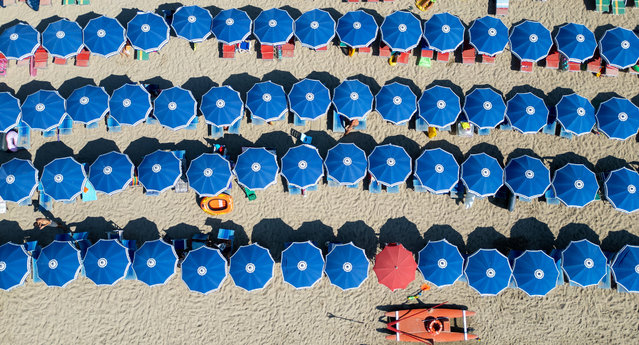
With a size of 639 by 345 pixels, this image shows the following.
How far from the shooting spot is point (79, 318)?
16.1 meters

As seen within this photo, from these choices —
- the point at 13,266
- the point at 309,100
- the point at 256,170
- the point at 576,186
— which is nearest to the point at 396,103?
the point at 309,100

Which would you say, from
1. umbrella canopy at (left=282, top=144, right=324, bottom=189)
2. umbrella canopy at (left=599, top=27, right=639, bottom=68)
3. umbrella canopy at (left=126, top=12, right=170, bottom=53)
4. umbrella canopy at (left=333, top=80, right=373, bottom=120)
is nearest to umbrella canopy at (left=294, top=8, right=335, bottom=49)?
umbrella canopy at (left=333, top=80, right=373, bottom=120)

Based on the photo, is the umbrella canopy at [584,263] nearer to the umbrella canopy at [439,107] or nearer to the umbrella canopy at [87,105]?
the umbrella canopy at [439,107]

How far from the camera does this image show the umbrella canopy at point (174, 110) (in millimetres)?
16094

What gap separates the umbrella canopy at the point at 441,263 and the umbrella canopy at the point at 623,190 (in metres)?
5.91

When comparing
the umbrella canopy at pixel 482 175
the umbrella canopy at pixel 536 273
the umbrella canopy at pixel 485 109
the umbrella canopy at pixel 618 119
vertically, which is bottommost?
the umbrella canopy at pixel 536 273

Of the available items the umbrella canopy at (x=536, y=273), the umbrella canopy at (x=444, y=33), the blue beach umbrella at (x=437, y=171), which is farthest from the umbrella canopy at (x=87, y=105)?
the umbrella canopy at (x=536, y=273)

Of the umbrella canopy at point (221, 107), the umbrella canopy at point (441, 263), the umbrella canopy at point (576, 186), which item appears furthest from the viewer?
the umbrella canopy at point (221, 107)

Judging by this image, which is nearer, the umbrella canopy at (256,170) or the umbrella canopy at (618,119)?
the umbrella canopy at (256,170)

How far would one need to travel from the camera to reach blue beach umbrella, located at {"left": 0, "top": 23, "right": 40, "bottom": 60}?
16656 mm

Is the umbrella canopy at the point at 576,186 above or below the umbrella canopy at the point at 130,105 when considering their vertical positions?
below

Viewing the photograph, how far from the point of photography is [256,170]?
51.3 feet

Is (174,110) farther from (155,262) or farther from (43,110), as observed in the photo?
(155,262)

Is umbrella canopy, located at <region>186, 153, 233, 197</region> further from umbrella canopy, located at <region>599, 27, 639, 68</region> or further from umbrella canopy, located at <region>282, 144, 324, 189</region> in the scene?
umbrella canopy, located at <region>599, 27, 639, 68</region>
